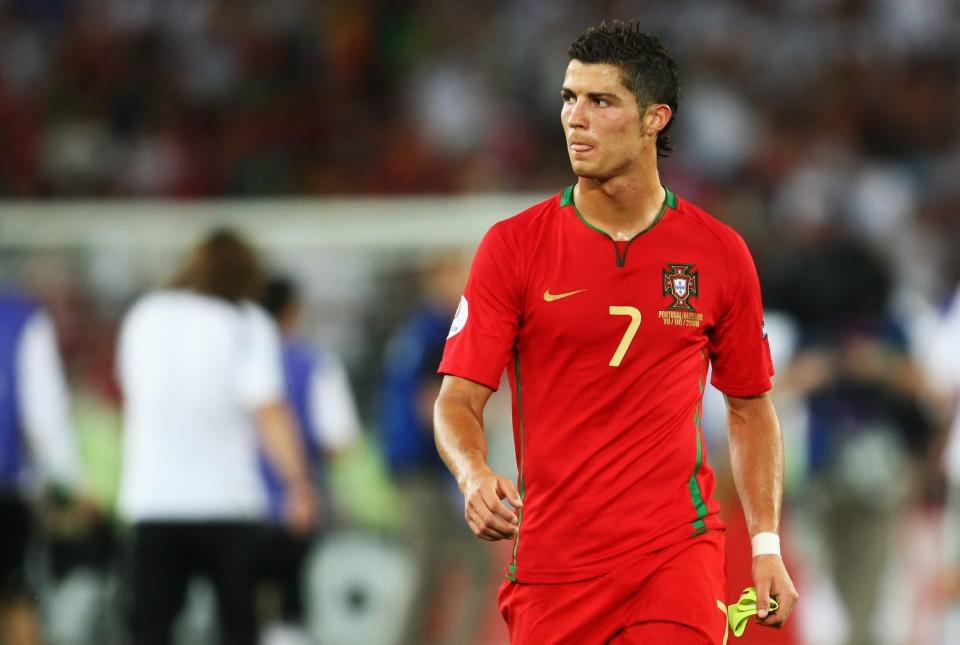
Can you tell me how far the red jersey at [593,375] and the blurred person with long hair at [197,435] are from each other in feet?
11.0

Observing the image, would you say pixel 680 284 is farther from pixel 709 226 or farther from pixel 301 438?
pixel 301 438

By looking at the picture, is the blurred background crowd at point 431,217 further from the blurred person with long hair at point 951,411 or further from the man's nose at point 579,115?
the man's nose at point 579,115

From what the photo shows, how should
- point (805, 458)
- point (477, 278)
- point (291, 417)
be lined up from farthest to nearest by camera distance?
point (805, 458) < point (291, 417) < point (477, 278)

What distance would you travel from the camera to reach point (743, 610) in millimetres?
4520

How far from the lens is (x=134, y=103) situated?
16.0m

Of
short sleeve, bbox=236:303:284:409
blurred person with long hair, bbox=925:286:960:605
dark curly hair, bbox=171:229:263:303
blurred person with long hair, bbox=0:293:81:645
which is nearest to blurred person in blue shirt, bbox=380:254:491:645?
short sleeve, bbox=236:303:284:409

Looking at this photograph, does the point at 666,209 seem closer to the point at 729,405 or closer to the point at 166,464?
the point at 729,405

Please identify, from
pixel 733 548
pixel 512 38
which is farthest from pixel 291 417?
pixel 512 38

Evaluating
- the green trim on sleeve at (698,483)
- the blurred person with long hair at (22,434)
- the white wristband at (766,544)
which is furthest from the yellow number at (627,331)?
the blurred person with long hair at (22,434)

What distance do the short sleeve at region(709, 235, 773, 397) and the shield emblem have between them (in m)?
0.14

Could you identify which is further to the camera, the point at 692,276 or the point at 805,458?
the point at 805,458

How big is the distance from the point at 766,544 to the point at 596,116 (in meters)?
1.23

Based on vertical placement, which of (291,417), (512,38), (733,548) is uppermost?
(512,38)

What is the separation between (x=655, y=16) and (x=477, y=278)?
12884mm
